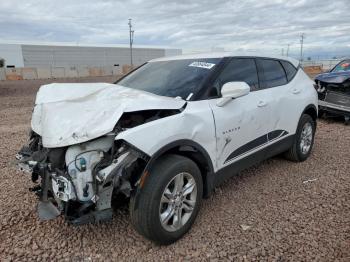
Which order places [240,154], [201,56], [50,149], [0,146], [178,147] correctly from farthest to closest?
[0,146] → [201,56] → [240,154] → [178,147] → [50,149]

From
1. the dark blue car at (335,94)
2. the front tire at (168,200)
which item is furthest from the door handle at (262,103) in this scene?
the dark blue car at (335,94)

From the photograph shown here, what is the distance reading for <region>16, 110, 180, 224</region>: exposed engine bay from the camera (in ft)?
8.64

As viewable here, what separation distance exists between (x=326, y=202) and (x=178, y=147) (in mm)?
2091

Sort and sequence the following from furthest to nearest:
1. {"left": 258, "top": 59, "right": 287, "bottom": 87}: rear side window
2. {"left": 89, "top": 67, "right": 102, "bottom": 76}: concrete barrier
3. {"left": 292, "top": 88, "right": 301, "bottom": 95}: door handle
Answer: {"left": 89, "top": 67, "right": 102, "bottom": 76}: concrete barrier, {"left": 292, "top": 88, "right": 301, "bottom": 95}: door handle, {"left": 258, "top": 59, "right": 287, "bottom": 87}: rear side window

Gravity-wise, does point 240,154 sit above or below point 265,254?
above

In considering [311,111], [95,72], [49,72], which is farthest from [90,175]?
[95,72]

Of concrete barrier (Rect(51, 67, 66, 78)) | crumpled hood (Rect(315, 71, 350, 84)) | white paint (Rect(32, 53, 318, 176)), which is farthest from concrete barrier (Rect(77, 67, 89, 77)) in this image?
white paint (Rect(32, 53, 318, 176))

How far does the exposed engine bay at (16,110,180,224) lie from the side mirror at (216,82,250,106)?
1.14m

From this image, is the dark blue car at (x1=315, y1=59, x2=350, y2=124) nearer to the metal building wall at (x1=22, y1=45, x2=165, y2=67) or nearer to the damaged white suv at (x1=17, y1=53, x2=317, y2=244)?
the damaged white suv at (x1=17, y1=53, x2=317, y2=244)

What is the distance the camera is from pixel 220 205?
3.78 m

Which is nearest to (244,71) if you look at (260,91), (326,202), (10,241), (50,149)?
(260,91)

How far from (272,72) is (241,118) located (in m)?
1.36

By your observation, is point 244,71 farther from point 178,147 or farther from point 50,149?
point 50,149

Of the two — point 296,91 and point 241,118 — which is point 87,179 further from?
point 296,91
